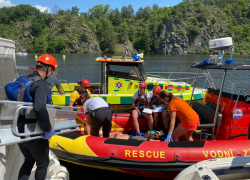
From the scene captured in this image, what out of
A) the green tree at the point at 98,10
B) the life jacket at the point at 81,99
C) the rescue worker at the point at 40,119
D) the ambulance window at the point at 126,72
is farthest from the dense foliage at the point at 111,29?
the rescue worker at the point at 40,119

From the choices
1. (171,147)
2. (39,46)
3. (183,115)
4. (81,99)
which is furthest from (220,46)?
(39,46)

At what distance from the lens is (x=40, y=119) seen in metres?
2.15

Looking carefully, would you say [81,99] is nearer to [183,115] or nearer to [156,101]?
[156,101]

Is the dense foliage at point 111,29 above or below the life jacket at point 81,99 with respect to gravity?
above

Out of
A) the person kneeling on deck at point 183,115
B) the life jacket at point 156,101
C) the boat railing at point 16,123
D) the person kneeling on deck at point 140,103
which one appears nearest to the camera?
the boat railing at point 16,123

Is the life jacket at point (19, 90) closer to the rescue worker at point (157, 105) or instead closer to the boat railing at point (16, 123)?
the boat railing at point (16, 123)

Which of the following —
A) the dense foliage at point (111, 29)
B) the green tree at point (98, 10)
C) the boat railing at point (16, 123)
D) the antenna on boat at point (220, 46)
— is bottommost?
the boat railing at point (16, 123)

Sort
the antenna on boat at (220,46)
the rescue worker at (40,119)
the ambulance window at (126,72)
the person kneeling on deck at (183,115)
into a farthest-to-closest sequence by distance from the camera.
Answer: the ambulance window at (126,72)
the antenna on boat at (220,46)
the person kneeling on deck at (183,115)
the rescue worker at (40,119)

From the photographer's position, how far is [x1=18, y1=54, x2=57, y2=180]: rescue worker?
2143 millimetres

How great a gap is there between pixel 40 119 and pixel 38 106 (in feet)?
0.47

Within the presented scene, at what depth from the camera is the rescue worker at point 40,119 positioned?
2.14m

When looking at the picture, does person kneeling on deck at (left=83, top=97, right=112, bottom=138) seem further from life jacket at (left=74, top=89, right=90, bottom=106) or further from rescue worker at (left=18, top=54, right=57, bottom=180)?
rescue worker at (left=18, top=54, right=57, bottom=180)

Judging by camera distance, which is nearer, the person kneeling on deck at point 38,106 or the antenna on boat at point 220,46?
the person kneeling on deck at point 38,106

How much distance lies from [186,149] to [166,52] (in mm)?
74451
